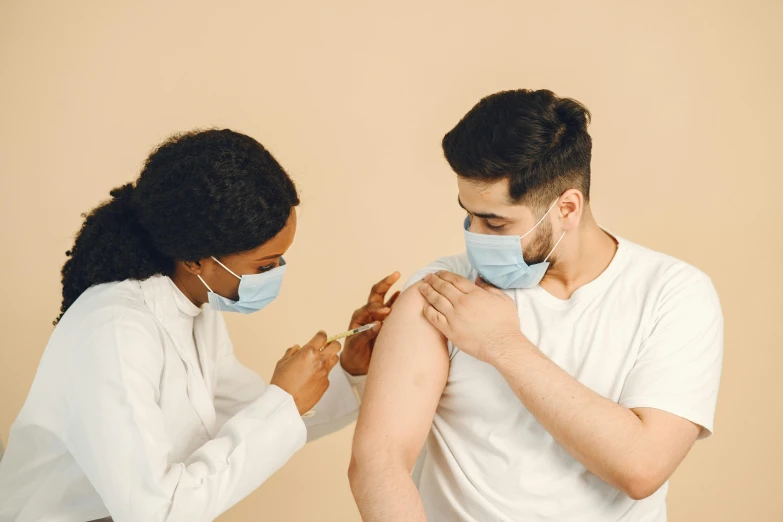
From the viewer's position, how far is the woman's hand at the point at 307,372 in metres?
1.84

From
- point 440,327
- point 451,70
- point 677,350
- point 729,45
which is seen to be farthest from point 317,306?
point 729,45

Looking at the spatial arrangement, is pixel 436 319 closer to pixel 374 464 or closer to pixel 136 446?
pixel 374 464

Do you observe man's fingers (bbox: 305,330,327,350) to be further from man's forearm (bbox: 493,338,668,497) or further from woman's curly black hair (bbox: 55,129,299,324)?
man's forearm (bbox: 493,338,668,497)

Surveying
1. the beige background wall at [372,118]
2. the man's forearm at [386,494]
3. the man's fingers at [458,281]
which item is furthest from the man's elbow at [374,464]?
the beige background wall at [372,118]

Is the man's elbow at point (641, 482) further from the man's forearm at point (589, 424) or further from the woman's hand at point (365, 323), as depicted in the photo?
the woman's hand at point (365, 323)

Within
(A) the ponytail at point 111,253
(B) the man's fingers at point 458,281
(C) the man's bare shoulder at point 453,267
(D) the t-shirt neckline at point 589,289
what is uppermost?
(A) the ponytail at point 111,253

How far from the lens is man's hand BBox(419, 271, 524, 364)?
1.59 meters

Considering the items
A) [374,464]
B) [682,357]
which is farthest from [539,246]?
[374,464]

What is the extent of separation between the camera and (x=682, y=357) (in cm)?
158

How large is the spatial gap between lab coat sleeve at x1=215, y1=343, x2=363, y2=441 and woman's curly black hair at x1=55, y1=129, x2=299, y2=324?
0.45 metres

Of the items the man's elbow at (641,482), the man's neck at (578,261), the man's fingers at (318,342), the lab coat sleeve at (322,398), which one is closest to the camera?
the man's elbow at (641,482)

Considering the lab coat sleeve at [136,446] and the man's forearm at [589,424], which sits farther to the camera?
the lab coat sleeve at [136,446]

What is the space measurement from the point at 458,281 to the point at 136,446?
73 cm

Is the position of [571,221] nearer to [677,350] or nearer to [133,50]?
[677,350]
